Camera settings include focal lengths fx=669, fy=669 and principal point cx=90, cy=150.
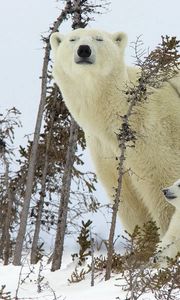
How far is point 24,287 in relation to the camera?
6.41 m

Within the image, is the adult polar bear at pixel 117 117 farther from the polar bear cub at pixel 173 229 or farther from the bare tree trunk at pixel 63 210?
the bare tree trunk at pixel 63 210

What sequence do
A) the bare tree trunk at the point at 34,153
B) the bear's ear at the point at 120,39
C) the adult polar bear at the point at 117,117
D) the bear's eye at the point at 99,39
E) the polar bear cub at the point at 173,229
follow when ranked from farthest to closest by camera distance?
the bare tree trunk at the point at 34,153, the bear's ear at the point at 120,39, the bear's eye at the point at 99,39, the adult polar bear at the point at 117,117, the polar bear cub at the point at 173,229

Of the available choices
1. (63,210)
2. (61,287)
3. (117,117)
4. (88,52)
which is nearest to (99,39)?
(88,52)

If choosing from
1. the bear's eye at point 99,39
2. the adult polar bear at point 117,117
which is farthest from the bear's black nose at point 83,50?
the bear's eye at point 99,39

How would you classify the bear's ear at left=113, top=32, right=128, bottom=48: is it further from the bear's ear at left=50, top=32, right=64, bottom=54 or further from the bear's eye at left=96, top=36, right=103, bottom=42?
the bear's ear at left=50, top=32, right=64, bottom=54

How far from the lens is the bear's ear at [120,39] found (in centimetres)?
852

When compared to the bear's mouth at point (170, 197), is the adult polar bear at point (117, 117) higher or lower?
higher

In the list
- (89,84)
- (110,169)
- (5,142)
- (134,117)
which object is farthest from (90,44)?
(5,142)

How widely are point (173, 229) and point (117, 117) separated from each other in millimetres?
1748

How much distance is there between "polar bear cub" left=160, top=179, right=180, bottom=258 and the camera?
6.72 m

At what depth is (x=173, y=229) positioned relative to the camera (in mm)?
7023

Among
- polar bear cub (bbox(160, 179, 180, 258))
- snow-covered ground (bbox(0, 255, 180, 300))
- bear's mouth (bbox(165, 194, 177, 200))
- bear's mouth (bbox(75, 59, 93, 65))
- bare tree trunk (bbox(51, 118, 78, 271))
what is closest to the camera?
snow-covered ground (bbox(0, 255, 180, 300))

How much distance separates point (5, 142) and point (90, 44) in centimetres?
644

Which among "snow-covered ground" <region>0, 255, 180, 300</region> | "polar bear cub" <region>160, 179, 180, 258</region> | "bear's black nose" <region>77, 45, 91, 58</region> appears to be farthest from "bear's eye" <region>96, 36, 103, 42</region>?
"snow-covered ground" <region>0, 255, 180, 300</region>
